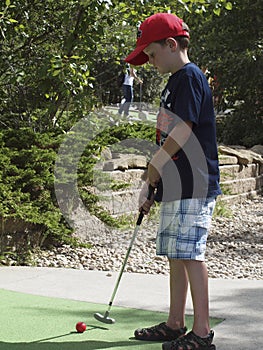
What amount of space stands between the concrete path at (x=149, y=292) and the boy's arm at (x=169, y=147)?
91cm

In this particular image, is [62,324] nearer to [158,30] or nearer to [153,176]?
[153,176]

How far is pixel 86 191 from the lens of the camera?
7055mm

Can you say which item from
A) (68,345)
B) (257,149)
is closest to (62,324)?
(68,345)

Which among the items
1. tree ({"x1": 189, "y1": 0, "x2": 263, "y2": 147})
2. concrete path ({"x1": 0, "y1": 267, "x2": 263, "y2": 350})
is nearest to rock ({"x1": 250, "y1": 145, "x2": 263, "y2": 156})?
tree ({"x1": 189, "y1": 0, "x2": 263, "y2": 147})

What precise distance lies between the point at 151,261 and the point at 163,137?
10.2 ft

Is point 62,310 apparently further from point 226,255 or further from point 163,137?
point 226,255

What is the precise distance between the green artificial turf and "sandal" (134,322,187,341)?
0.04 meters

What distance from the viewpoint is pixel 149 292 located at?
4.80 m

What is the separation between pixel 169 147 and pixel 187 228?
1.31 ft

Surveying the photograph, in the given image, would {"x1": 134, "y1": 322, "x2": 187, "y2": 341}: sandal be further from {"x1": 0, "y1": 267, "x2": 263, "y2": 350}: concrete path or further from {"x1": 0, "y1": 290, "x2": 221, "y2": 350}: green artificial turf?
{"x1": 0, "y1": 267, "x2": 263, "y2": 350}: concrete path

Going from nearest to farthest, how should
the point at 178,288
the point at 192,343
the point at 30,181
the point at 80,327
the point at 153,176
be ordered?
the point at 192,343 < the point at 153,176 < the point at 178,288 < the point at 80,327 < the point at 30,181

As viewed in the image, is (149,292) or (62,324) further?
(149,292)

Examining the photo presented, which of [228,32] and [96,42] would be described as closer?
[96,42]

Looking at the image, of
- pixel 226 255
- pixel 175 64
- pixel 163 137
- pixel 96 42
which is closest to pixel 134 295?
pixel 163 137
